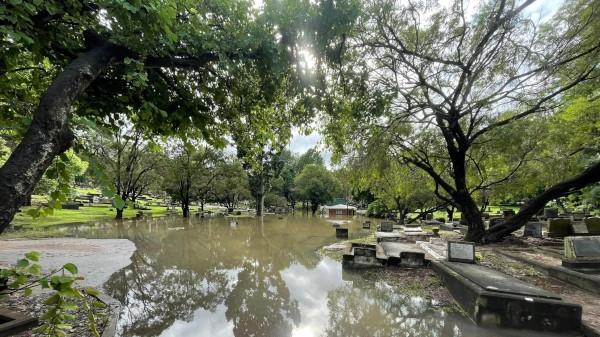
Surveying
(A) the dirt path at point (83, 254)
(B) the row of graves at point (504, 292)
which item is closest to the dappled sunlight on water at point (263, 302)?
(B) the row of graves at point (504, 292)

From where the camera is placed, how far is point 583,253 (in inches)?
332

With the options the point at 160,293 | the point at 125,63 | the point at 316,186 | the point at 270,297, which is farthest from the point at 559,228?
the point at 316,186

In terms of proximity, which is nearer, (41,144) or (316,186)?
(41,144)

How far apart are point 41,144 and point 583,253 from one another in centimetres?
1202

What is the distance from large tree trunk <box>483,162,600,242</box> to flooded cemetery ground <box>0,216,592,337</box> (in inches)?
252

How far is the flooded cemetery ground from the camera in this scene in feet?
20.0

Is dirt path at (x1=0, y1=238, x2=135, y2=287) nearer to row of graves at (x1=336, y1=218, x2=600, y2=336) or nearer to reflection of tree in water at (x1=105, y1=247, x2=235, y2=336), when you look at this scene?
reflection of tree in water at (x1=105, y1=247, x2=235, y2=336)

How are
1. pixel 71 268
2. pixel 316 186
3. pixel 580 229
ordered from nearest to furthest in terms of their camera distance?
pixel 71 268 → pixel 580 229 → pixel 316 186

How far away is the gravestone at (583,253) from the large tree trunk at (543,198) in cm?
342

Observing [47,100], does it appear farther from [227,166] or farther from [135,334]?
[227,166]

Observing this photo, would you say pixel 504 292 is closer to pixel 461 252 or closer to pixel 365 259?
pixel 461 252

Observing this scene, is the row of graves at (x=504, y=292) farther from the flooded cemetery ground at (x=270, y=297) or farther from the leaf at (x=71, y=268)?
the leaf at (x=71, y=268)

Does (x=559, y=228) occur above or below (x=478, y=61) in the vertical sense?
below

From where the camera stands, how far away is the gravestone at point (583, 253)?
27.0 feet
